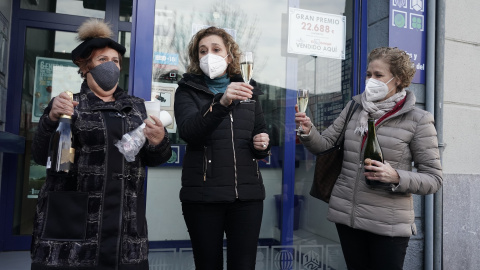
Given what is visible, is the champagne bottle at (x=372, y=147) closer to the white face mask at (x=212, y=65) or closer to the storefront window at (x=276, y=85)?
the white face mask at (x=212, y=65)

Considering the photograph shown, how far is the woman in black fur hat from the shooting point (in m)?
1.85

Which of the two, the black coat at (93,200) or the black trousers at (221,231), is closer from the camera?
the black coat at (93,200)

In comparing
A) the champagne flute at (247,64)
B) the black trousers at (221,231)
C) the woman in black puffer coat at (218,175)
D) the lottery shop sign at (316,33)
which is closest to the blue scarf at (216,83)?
the woman in black puffer coat at (218,175)

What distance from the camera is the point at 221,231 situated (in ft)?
7.72

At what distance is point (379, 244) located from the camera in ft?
7.45

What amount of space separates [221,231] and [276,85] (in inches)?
73.2

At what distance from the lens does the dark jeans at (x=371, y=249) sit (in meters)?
2.25

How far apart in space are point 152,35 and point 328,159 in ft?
5.96

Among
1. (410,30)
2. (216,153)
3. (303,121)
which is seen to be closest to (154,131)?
(216,153)

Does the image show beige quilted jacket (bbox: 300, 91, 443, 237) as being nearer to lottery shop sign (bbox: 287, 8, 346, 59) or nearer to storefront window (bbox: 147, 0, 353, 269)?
storefront window (bbox: 147, 0, 353, 269)

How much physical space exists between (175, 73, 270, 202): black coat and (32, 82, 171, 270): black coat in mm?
332

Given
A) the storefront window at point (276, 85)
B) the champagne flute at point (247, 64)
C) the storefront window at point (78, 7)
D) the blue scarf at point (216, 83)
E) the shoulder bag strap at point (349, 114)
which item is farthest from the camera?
the storefront window at point (78, 7)

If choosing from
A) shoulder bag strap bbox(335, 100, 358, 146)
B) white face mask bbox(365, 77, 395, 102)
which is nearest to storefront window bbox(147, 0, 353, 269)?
shoulder bag strap bbox(335, 100, 358, 146)

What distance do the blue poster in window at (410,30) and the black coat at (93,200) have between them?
2776 millimetres
